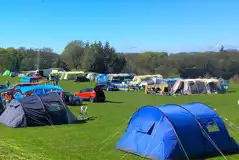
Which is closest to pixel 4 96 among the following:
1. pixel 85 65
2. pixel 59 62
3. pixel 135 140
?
pixel 135 140

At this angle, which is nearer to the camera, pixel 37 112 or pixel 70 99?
pixel 37 112

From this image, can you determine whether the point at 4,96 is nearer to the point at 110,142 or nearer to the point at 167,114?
the point at 110,142

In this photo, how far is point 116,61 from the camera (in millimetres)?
82000

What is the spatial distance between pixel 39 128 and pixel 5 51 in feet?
333

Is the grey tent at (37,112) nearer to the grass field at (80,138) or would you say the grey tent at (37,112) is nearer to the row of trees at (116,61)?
the grass field at (80,138)

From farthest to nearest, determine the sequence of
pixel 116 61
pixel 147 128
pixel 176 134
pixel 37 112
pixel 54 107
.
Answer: pixel 116 61 < pixel 54 107 < pixel 37 112 < pixel 147 128 < pixel 176 134

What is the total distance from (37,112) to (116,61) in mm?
63616

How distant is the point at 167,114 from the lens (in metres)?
11.9

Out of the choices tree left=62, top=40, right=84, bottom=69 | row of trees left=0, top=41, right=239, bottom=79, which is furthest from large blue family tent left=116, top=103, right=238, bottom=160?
tree left=62, top=40, right=84, bottom=69

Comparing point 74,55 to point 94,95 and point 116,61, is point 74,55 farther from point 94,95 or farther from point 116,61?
point 94,95

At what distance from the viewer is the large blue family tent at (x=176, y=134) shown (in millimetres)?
11477

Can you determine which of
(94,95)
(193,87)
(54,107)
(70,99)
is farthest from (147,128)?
(193,87)

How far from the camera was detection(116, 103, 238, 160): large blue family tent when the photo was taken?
11477 mm

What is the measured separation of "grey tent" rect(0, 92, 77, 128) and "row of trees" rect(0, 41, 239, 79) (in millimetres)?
61919
